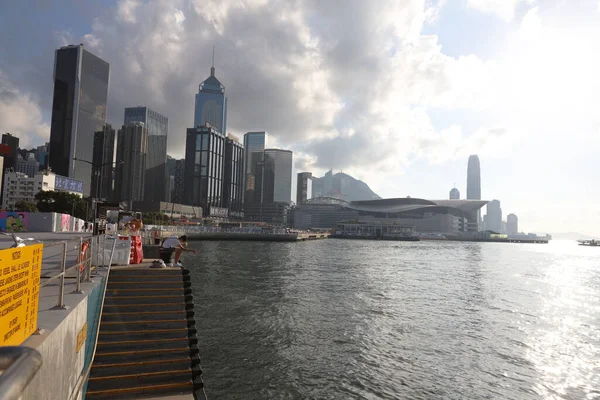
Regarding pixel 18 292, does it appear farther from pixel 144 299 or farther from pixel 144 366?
pixel 144 299

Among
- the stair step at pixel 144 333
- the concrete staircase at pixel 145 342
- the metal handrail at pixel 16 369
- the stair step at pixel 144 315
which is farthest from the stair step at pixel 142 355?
the metal handrail at pixel 16 369

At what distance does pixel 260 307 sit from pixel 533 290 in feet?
88.0

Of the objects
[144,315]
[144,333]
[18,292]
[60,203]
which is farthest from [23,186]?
[18,292]

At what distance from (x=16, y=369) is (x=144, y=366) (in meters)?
8.94

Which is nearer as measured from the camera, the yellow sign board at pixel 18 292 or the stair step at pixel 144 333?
the yellow sign board at pixel 18 292

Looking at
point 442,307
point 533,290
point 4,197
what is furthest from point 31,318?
point 4,197

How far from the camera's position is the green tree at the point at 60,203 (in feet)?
291

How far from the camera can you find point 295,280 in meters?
32.5

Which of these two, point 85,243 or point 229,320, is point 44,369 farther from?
point 229,320

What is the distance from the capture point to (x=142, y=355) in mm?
9617

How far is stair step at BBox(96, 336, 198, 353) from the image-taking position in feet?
31.4

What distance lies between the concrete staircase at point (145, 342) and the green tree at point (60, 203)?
89552 mm

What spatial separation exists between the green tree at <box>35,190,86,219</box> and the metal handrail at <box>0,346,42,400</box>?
3939 inches

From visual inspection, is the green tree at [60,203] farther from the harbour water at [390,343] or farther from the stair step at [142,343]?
the stair step at [142,343]
